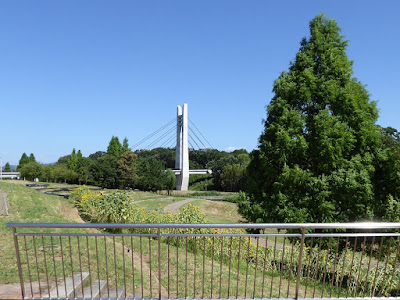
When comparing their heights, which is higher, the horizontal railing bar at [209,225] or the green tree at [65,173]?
the horizontal railing bar at [209,225]

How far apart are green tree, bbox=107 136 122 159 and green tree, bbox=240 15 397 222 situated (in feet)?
186

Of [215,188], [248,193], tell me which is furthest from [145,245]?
[215,188]

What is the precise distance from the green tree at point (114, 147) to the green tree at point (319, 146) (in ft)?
186

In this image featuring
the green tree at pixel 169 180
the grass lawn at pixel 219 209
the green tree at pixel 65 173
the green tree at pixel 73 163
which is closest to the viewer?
the grass lawn at pixel 219 209

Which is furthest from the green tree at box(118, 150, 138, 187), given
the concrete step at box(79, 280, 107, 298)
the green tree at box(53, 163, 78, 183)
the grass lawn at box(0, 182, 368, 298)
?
the concrete step at box(79, 280, 107, 298)

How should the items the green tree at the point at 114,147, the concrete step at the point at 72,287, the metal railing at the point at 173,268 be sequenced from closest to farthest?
1. the metal railing at the point at 173,268
2. the concrete step at the point at 72,287
3. the green tree at the point at 114,147

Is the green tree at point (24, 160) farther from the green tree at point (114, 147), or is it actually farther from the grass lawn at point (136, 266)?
the grass lawn at point (136, 266)

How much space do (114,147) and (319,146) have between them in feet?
194

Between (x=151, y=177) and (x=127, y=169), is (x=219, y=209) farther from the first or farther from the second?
(x=127, y=169)

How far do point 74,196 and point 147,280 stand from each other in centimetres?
804

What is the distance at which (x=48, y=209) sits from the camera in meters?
10.0

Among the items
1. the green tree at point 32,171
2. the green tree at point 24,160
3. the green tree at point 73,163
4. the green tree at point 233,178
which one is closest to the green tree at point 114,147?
the green tree at point 73,163

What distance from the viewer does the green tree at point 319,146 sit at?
8445 millimetres

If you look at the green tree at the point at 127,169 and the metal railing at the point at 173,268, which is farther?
the green tree at the point at 127,169
